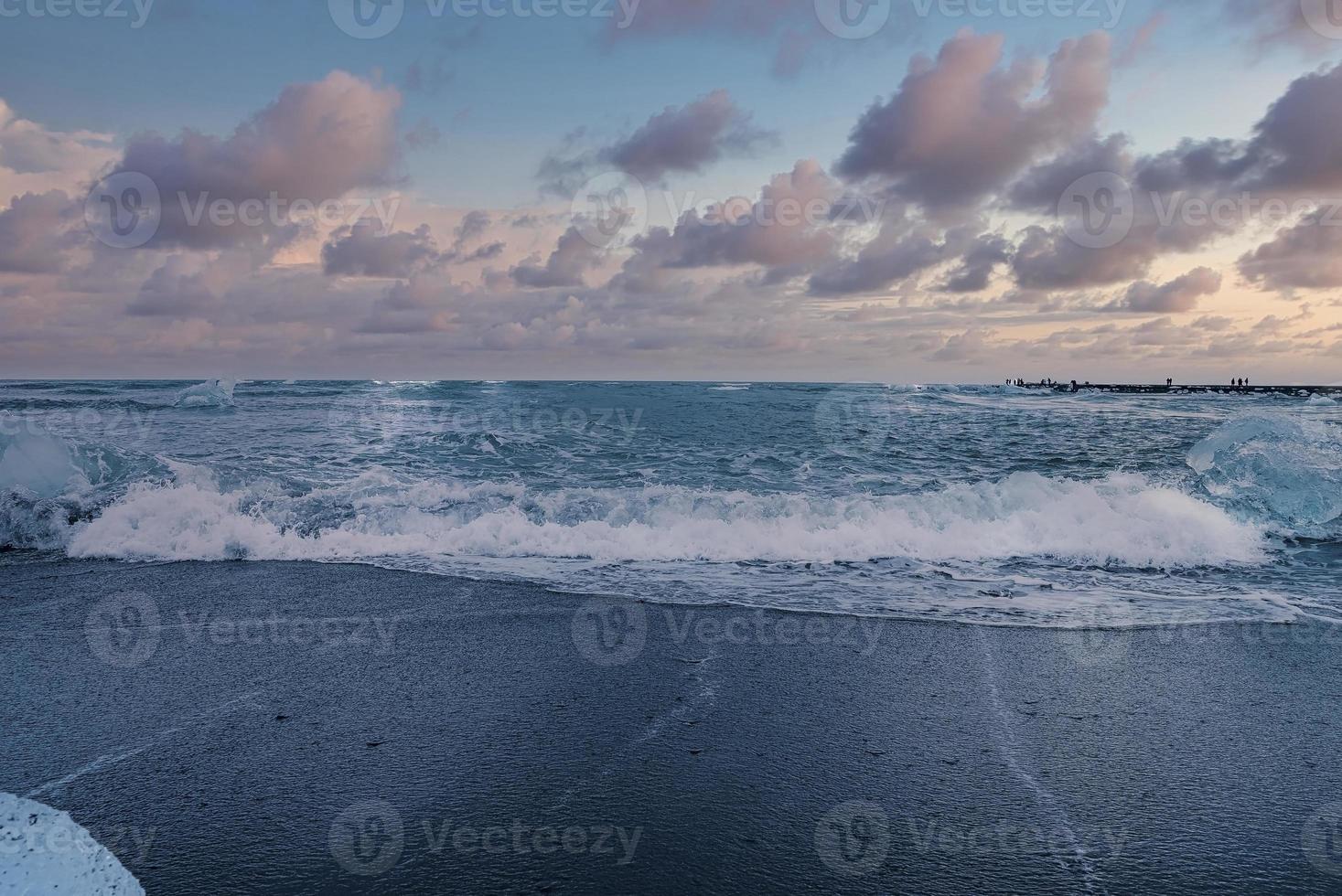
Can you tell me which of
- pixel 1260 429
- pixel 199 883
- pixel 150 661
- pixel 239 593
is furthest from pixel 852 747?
pixel 1260 429

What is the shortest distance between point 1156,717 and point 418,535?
28.0 feet

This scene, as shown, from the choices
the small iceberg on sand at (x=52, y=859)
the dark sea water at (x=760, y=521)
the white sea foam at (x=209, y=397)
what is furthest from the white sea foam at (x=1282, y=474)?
the white sea foam at (x=209, y=397)

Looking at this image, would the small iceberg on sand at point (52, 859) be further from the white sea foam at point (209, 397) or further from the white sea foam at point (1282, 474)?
the white sea foam at point (209, 397)

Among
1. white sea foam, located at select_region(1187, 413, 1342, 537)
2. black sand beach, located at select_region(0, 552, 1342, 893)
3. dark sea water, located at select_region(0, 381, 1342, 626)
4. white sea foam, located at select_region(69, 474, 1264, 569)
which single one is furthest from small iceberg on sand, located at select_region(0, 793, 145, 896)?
white sea foam, located at select_region(1187, 413, 1342, 537)

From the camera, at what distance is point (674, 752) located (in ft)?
13.8

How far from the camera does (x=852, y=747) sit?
4.27m

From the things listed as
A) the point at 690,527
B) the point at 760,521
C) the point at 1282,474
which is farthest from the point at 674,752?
the point at 1282,474

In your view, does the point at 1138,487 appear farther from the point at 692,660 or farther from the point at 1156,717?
the point at 692,660

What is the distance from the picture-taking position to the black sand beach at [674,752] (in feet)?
10.3

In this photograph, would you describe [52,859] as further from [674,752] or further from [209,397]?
[209,397]

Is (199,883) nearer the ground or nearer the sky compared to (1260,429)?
nearer the ground

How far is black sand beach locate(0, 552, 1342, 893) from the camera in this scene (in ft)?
10.3

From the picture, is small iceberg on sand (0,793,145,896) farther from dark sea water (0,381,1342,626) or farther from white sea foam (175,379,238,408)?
white sea foam (175,379,238,408)

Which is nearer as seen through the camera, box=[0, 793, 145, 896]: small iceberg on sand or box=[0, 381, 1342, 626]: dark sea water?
box=[0, 793, 145, 896]: small iceberg on sand
